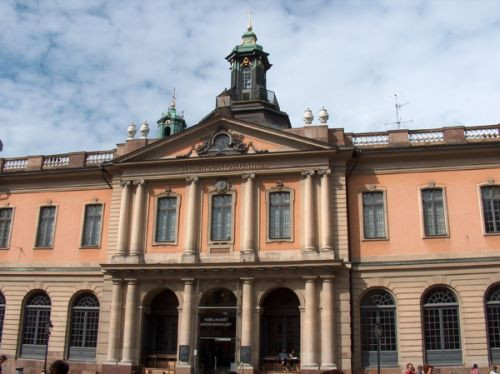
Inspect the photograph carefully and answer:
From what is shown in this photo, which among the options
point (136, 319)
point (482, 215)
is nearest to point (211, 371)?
point (136, 319)

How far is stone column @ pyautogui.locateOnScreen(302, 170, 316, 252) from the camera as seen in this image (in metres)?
26.4

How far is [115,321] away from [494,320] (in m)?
17.0

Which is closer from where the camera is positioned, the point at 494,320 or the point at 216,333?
the point at 494,320

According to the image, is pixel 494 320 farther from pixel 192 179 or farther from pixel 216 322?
Result: pixel 192 179

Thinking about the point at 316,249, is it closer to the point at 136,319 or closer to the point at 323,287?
the point at 323,287

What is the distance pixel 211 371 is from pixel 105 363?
490 cm

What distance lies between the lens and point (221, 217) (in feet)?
92.5

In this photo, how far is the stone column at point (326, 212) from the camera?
2637 centimetres

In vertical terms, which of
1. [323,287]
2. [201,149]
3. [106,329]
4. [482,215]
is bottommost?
[106,329]

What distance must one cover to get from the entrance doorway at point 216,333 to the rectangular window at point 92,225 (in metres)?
7.12

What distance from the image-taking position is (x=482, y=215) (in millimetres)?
25984

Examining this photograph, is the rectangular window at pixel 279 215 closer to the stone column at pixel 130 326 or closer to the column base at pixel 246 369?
the column base at pixel 246 369

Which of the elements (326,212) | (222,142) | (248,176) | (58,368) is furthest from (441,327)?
(58,368)

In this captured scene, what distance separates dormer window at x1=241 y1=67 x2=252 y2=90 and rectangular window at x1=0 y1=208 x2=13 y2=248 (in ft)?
50.4
